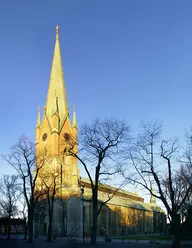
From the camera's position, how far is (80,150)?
29.8m

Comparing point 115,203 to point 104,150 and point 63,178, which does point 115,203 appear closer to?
point 63,178

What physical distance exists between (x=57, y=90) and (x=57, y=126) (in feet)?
32.0

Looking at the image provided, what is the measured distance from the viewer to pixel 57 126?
3093 inches

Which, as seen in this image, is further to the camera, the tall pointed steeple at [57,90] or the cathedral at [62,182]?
the tall pointed steeple at [57,90]

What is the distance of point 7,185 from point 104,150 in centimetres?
3379

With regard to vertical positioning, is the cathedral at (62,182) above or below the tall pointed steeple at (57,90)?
below

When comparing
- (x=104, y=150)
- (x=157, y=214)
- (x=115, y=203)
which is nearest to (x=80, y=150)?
(x=104, y=150)

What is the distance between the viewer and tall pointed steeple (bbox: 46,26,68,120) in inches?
3196

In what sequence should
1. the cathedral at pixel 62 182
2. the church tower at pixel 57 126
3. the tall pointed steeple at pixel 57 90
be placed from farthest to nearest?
the tall pointed steeple at pixel 57 90, the church tower at pixel 57 126, the cathedral at pixel 62 182

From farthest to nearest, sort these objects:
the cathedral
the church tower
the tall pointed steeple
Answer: the tall pointed steeple → the church tower → the cathedral

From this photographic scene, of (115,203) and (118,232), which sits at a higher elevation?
(115,203)

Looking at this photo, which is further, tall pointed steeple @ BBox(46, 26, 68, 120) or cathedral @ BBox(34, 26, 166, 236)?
tall pointed steeple @ BBox(46, 26, 68, 120)

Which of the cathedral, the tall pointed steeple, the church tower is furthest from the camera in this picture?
the tall pointed steeple

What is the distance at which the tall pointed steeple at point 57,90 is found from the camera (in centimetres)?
8119
